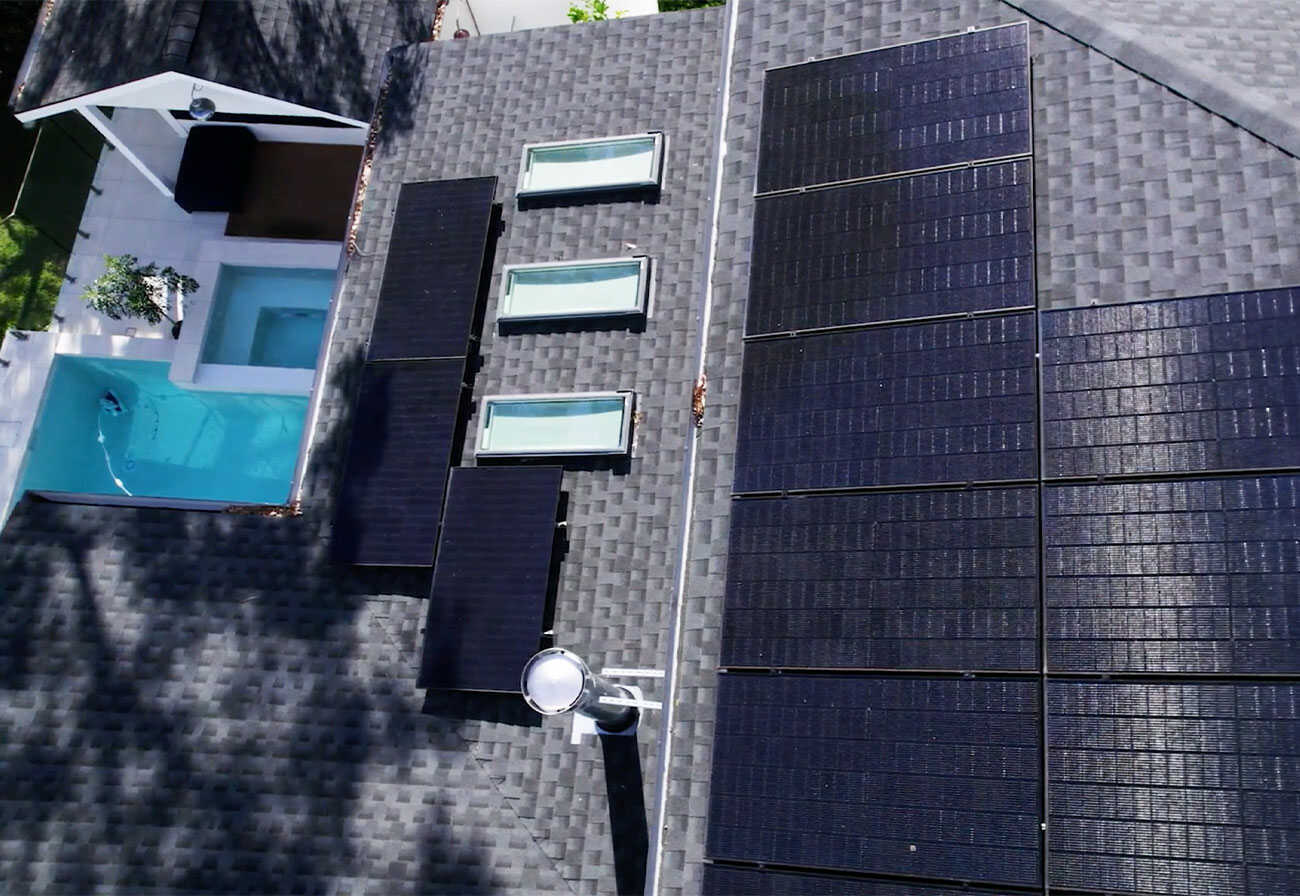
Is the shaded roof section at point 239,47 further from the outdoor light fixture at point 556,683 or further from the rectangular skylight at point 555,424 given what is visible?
the outdoor light fixture at point 556,683

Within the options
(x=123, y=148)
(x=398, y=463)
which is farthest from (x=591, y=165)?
(x=123, y=148)

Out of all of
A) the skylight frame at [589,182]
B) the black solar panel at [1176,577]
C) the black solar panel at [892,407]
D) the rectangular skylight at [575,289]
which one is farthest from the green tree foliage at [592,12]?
the black solar panel at [1176,577]

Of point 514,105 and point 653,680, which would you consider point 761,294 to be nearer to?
point 653,680

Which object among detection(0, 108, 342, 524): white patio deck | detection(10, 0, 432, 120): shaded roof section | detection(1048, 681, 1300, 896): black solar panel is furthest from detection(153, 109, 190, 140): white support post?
detection(1048, 681, 1300, 896): black solar panel

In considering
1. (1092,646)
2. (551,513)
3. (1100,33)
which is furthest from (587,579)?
(1100,33)

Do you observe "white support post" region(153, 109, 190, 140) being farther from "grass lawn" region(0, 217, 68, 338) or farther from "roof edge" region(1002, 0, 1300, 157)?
"roof edge" region(1002, 0, 1300, 157)

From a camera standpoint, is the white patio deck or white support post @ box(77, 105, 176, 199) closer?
the white patio deck

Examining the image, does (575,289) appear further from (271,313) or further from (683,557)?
(271,313)
